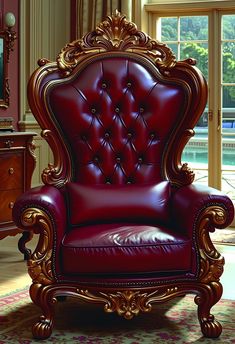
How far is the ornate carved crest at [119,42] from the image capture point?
341 centimetres

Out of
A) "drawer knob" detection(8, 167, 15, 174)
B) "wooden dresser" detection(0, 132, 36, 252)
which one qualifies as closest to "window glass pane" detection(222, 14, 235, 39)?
"wooden dresser" detection(0, 132, 36, 252)

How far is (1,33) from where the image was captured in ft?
17.1

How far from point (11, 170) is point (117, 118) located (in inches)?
49.8

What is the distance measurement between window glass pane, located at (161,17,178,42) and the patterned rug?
9.93ft

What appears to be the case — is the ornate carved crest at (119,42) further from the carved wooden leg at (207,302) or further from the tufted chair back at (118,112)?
the carved wooden leg at (207,302)

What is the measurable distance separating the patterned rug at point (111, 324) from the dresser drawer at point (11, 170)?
3.75 ft

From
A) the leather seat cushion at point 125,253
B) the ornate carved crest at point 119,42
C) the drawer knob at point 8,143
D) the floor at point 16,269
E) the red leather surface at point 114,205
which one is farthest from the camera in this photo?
the drawer knob at point 8,143

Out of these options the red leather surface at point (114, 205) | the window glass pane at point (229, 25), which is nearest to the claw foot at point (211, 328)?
the red leather surface at point (114, 205)

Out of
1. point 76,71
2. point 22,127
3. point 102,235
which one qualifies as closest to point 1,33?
point 22,127

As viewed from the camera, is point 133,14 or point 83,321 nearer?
point 83,321

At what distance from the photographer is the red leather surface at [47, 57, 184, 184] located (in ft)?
10.9

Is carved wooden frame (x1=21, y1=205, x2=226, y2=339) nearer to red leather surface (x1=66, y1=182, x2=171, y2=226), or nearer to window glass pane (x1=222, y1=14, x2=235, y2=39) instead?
red leather surface (x1=66, y1=182, x2=171, y2=226)

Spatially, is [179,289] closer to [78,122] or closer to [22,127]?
[78,122]

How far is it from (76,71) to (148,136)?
0.51 m
